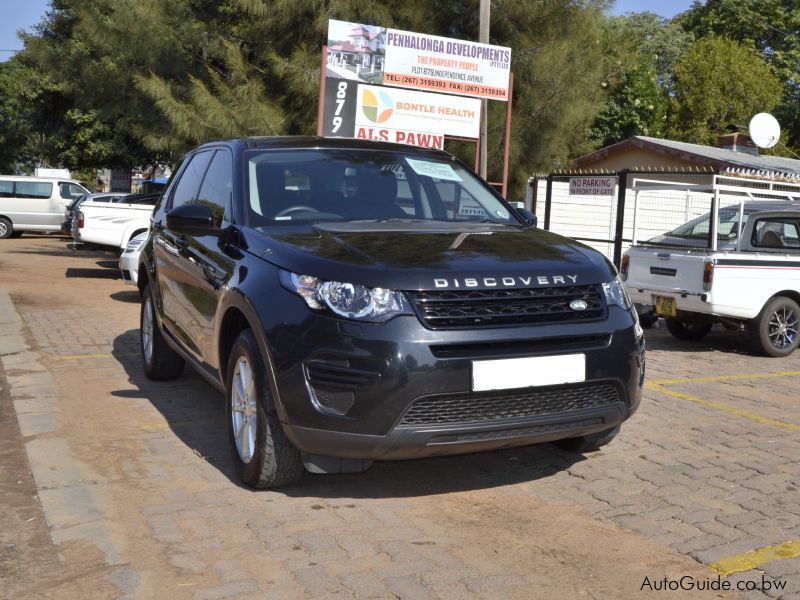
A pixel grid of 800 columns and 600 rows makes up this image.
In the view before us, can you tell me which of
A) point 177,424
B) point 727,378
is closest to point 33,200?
point 177,424

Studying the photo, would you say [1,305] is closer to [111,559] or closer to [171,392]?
[171,392]

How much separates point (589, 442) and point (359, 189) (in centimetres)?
192

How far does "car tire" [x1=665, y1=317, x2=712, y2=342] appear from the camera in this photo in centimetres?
1048

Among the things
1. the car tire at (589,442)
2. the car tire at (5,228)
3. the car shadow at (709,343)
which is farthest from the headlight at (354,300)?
the car tire at (5,228)

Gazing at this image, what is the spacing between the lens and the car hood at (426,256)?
4.04 meters

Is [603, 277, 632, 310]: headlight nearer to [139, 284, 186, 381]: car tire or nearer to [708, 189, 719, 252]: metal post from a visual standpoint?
[139, 284, 186, 381]: car tire

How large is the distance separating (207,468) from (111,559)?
1.27 metres

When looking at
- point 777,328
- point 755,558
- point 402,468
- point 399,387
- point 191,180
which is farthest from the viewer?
point 777,328

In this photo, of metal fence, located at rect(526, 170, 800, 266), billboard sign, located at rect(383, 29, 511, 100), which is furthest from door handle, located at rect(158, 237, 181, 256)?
billboard sign, located at rect(383, 29, 511, 100)

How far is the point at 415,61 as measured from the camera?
13.9m

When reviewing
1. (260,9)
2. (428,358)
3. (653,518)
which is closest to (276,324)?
(428,358)

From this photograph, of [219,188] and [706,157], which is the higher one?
[706,157]

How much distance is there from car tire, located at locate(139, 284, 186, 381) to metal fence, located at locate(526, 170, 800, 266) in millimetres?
5536

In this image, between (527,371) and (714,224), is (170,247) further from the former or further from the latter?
(714,224)
